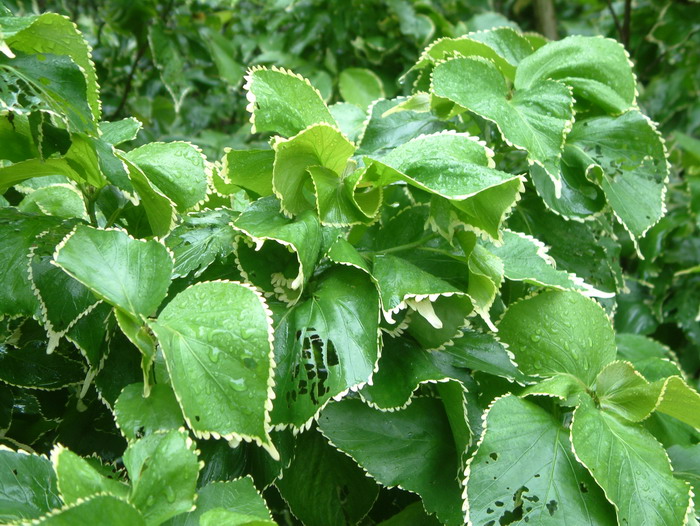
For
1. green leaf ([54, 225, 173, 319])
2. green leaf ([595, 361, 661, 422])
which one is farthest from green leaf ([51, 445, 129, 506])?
green leaf ([595, 361, 661, 422])

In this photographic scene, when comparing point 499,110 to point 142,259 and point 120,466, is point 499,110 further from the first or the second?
point 120,466

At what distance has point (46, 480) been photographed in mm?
500

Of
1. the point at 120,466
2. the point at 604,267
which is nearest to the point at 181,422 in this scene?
the point at 120,466

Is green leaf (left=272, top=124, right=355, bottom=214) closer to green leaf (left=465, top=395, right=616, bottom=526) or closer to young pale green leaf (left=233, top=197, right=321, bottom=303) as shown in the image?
young pale green leaf (left=233, top=197, right=321, bottom=303)

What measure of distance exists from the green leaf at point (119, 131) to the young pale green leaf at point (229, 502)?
1.11ft

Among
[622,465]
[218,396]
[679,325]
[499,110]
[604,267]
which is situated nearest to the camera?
[218,396]

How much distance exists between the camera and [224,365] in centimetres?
48

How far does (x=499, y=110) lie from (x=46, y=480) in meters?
0.53

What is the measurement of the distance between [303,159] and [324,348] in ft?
0.55

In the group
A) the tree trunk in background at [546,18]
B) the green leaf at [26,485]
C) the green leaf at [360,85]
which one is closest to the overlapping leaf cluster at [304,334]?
the green leaf at [26,485]

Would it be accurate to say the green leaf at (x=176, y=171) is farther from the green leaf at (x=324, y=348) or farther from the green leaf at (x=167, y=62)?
the green leaf at (x=167, y=62)

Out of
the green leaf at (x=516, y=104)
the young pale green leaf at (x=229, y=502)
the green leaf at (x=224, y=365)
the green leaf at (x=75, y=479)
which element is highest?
the green leaf at (x=516, y=104)

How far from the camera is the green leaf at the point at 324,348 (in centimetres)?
53

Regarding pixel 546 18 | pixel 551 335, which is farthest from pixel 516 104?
pixel 546 18
